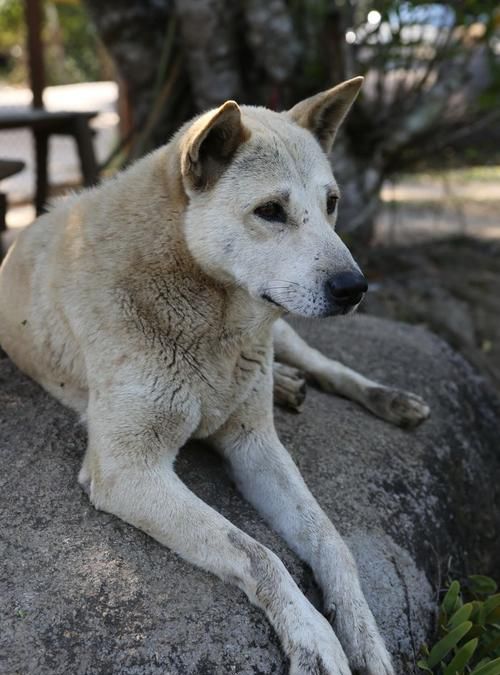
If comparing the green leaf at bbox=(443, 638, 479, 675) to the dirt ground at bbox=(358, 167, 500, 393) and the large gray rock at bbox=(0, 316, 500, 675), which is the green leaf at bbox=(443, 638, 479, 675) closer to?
the large gray rock at bbox=(0, 316, 500, 675)

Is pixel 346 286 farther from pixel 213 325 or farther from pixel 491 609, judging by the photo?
pixel 491 609

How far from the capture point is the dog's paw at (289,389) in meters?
3.90

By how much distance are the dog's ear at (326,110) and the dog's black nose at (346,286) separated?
814 millimetres

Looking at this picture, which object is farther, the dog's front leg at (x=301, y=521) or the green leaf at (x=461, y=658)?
the green leaf at (x=461, y=658)

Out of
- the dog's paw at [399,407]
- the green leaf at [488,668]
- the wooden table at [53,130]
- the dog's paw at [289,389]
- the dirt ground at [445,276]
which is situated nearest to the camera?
the green leaf at [488,668]

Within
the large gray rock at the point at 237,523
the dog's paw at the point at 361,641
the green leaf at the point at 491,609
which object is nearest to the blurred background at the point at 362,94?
the large gray rock at the point at 237,523

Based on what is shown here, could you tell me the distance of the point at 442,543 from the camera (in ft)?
12.2

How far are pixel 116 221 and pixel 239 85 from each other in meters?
3.90

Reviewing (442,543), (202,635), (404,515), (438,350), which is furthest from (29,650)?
(438,350)

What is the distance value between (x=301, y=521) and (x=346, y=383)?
4.22 ft

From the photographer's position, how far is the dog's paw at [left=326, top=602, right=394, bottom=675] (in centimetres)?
273

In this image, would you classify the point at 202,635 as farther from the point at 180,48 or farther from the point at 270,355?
the point at 180,48

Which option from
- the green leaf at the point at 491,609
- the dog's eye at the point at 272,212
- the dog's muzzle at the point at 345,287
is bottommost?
the green leaf at the point at 491,609

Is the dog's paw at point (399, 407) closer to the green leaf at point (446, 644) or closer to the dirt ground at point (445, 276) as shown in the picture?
the green leaf at point (446, 644)
